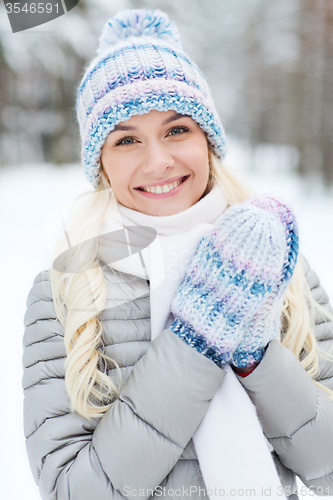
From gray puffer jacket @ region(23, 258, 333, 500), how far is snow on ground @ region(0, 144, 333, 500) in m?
0.38

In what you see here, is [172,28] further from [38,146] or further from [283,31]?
[283,31]

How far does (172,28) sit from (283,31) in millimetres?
3144

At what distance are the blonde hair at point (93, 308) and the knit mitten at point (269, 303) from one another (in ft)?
0.71

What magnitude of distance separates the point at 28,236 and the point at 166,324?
2.00 metres

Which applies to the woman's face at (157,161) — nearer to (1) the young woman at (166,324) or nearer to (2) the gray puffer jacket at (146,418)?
(1) the young woman at (166,324)

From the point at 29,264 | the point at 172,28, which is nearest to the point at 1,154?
the point at 29,264

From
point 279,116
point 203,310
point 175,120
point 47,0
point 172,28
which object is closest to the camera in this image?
point 203,310

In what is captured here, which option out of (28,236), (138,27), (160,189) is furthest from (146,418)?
(28,236)

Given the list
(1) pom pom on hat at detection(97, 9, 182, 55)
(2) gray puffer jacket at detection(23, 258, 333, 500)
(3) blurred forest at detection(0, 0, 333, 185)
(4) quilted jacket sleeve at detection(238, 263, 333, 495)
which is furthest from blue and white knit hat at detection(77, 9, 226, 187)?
(3) blurred forest at detection(0, 0, 333, 185)

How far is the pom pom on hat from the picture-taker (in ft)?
3.35

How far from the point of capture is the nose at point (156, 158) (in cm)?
89

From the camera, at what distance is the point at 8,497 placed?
4.25ft

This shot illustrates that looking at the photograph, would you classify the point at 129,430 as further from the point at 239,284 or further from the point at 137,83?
the point at 137,83

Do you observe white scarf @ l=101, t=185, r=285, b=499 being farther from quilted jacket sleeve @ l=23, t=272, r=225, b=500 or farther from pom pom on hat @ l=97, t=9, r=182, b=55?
pom pom on hat @ l=97, t=9, r=182, b=55
